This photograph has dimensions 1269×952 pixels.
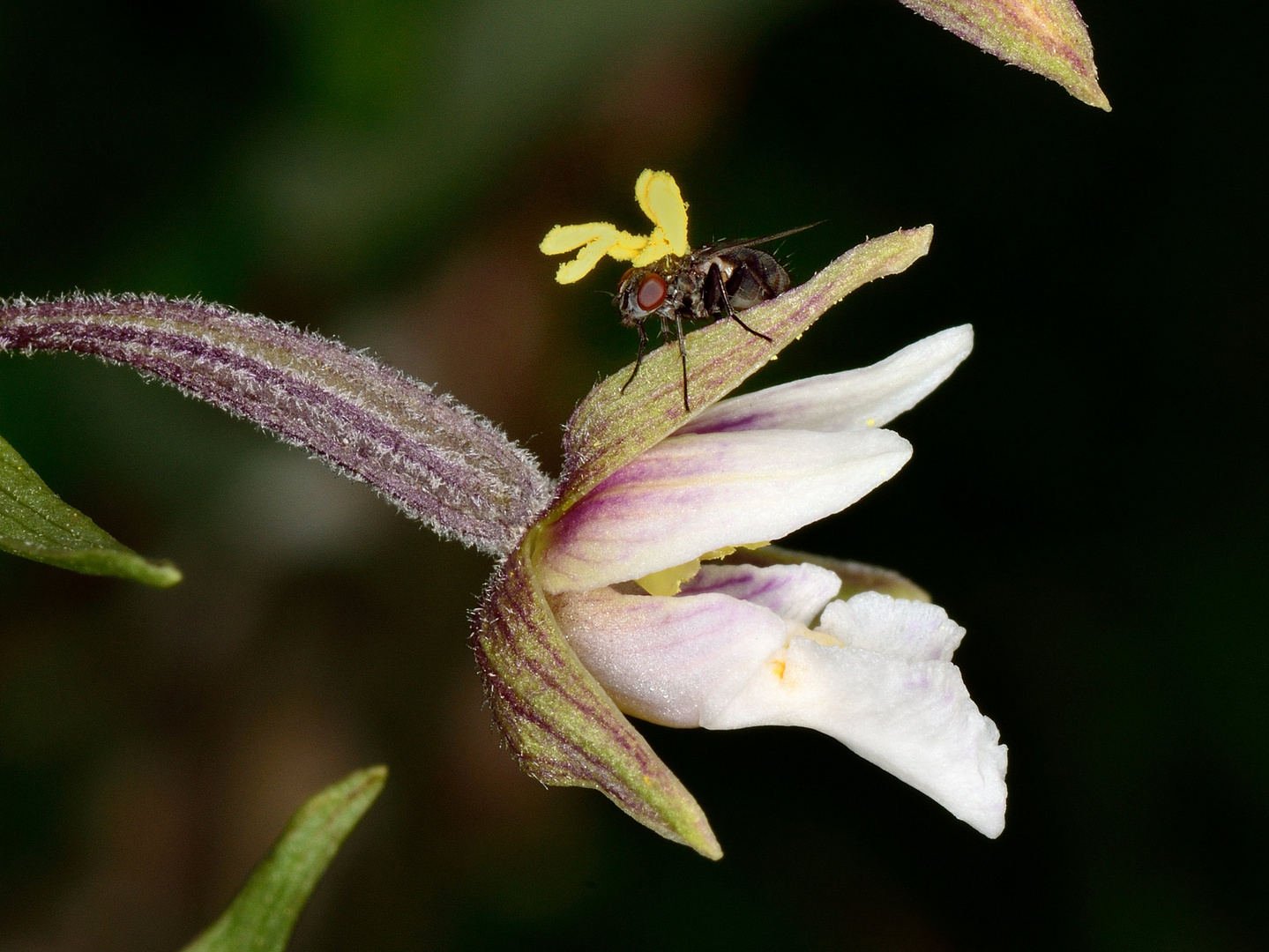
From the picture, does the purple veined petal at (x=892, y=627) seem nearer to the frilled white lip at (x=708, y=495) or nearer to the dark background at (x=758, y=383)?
the frilled white lip at (x=708, y=495)

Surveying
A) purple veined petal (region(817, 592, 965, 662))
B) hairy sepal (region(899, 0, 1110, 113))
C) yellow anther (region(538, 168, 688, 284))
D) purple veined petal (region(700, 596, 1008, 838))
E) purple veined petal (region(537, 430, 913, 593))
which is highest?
yellow anther (region(538, 168, 688, 284))

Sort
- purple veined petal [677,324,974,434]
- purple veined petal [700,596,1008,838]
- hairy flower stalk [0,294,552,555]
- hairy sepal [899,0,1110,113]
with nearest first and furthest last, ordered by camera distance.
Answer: hairy sepal [899,0,1110,113]
purple veined petal [700,596,1008,838]
hairy flower stalk [0,294,552,555]
purple veined petal [677,324,974,434]

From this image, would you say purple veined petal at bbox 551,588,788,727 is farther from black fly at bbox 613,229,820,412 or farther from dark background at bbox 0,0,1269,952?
dark background at bbox 0,0,1269,952

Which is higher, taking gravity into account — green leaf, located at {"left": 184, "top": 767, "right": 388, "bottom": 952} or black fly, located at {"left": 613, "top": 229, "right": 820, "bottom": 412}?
black fly, located at {"left": 613, "top": 229, "right": 820, "bottom": 412}

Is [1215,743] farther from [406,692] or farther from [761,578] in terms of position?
[406,692]

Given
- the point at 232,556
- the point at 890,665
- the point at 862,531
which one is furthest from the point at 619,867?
the point at 890,665

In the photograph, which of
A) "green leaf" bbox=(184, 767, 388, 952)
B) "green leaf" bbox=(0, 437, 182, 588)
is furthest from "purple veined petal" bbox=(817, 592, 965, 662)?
"green leaf" bbox=(0, 437, 182, 588)

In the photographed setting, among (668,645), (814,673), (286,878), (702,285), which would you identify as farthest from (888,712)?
(286,878)
